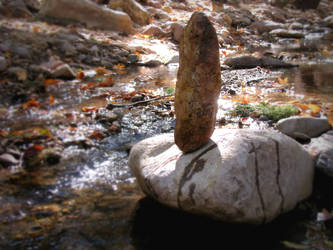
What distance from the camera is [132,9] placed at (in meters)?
14.5

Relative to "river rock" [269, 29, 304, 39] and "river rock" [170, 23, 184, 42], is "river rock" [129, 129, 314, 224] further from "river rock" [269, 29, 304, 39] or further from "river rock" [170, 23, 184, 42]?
"river rock" [269, 29, 304, 39]

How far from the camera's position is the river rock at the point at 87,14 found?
38.3ft

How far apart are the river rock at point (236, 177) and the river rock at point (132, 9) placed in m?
12.6

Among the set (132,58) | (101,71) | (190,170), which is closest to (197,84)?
(190,170)

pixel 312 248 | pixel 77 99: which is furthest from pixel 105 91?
pixel 312 248

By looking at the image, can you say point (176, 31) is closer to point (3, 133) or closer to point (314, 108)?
point (314, 108)

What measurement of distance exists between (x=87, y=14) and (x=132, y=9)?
2.93 meters

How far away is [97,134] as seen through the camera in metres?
4.84

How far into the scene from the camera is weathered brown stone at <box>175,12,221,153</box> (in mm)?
2930

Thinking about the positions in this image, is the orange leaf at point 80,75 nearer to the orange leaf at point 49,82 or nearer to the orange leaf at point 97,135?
the orange leaf at point 49,82

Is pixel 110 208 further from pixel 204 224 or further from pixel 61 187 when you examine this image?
pixel 204 224

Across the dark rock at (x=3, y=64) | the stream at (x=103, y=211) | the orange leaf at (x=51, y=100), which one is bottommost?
the stream at (x=103, y=211)

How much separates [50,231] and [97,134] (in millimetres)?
2236

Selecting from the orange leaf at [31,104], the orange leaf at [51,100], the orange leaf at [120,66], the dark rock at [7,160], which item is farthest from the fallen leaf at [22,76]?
the dark rock at [7,160]
